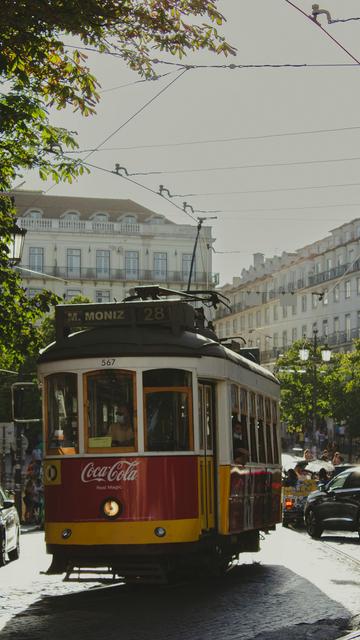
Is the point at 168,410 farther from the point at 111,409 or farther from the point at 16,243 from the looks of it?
the point at 16,243

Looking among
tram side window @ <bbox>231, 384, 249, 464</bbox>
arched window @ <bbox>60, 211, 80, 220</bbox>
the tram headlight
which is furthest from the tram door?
arched window @ <bbox>60, 211, 80, 220</bbox>

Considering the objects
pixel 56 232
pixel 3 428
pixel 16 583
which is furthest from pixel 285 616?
pixel 56 232

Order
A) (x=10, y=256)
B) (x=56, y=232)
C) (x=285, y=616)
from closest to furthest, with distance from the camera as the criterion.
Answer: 1. (x=285, y=616)
2. (x=10, y=256)
3. (x=56, y=232)

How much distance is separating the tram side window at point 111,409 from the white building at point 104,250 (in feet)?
272

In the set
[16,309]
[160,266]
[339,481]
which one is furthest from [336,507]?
[160,266]

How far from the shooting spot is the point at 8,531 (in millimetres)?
19188

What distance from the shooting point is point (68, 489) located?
12.4 metres

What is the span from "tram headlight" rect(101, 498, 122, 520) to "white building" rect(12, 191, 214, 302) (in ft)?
274

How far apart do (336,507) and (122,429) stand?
1304 centimetres

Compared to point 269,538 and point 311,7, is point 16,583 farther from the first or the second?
point 269,538

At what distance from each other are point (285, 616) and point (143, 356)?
2925mm

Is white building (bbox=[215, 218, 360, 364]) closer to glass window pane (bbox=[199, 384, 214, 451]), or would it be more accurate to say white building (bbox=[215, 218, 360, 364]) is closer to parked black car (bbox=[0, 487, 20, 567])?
parked black car (bbox=[0, 487, 20, 567])

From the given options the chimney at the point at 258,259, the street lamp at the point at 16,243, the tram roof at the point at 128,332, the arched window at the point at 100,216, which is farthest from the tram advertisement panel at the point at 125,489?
the chimney at the point at 258,259

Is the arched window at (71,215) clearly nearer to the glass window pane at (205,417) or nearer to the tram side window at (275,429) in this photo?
the tram side window at (275,429)
